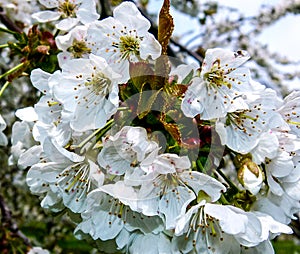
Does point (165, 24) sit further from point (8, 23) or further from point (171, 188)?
point (8, 23)

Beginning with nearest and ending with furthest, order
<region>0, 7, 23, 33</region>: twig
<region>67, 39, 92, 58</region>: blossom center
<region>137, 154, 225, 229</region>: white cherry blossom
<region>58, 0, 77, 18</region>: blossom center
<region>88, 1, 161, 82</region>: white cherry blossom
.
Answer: <region>137, 154, 225, 229</region>: white cherry blossom, <region>88, 1, 161, 82</region>: white cherry blossom, <region>67, 39, 92, 58</region>: blossom center, <region>58, 0, 77, 18</region>: blossom center, <region>0, 7, 23, 33</region>: twig

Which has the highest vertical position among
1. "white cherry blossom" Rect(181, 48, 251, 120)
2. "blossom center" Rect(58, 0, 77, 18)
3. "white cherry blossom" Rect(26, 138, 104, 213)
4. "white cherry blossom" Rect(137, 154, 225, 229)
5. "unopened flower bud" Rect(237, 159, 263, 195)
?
"white cherry blossom" Rect(181, 48, 251, 120)

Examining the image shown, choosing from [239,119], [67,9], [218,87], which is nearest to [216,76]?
[218,87]

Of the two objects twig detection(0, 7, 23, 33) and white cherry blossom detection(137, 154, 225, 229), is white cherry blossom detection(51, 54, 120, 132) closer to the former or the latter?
white cherry blossom detection(137, 154, 225, 229)

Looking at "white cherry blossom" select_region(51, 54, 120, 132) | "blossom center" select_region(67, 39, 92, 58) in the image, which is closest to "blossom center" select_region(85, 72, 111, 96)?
"white cherry blossom" select_region(51, 54, 120, 132)

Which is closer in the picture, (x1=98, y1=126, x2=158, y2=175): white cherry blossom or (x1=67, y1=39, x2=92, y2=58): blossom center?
(x1=98, y1=126, x2=158, y2=175): white cherry blossom

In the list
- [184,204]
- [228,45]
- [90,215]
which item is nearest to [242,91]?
[184,204]

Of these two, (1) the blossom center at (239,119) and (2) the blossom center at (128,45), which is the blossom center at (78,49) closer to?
(2) the blossom center at (128,45)

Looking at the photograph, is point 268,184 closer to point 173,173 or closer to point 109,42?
point 173,173

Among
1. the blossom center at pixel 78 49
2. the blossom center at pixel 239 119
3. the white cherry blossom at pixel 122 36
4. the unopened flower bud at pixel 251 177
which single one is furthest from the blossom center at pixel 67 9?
the unopened flower bud at pixel 251 177
